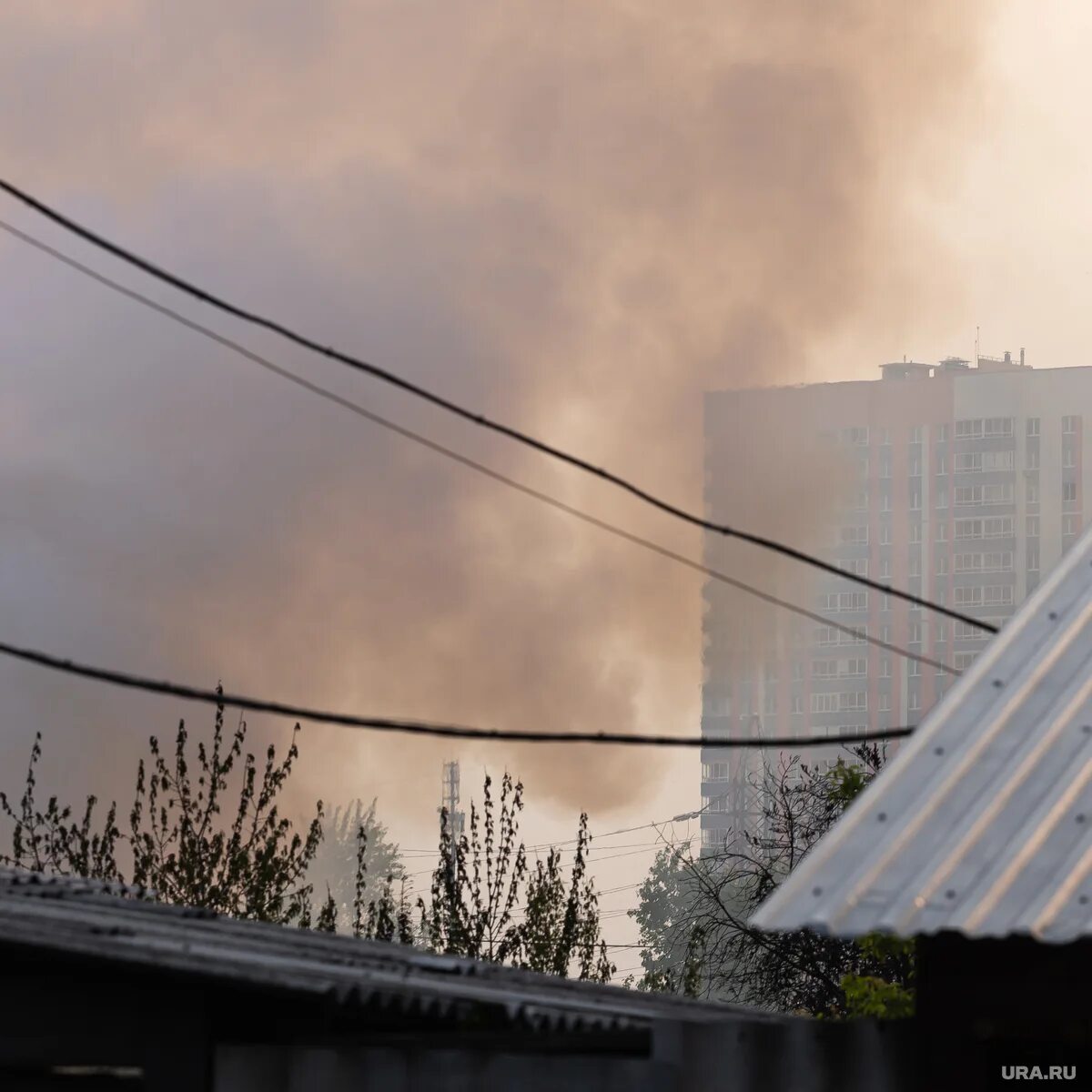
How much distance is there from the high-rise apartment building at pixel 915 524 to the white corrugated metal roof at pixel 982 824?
120 metres

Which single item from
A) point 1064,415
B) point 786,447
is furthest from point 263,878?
point 786,447

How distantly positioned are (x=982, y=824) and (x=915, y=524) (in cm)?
12821

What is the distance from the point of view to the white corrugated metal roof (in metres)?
4.55

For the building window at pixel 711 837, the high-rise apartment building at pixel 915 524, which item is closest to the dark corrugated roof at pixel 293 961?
the high-rise apartment building at pixel 915 524

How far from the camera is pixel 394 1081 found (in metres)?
5.96

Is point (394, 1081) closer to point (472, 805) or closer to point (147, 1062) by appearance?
point (147, 1062)

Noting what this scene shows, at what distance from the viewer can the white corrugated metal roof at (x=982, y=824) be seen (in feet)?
14.9

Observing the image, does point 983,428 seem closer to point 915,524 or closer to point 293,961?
point 915,524

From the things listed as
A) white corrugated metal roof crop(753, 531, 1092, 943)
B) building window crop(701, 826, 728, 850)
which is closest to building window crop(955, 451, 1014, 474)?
building window crop(701, 826, 728, 850)

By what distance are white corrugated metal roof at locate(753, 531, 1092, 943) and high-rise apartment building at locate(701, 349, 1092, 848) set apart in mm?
119646

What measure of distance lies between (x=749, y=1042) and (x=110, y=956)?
2.25 meters

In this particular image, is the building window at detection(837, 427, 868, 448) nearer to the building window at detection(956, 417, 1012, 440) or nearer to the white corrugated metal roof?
the building window at detection(956, 417, 1012, 440)

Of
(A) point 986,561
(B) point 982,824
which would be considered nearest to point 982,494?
(A) point 986,561

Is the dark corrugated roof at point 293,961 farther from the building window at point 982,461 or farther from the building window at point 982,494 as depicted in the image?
the building window at point 982,461
